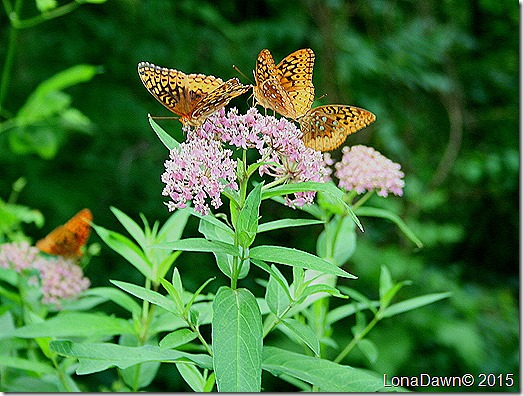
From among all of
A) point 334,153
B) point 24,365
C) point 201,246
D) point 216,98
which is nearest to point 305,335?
point 201,246

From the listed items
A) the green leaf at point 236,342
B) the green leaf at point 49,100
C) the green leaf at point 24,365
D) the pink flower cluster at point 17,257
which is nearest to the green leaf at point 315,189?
the green leaf at point 236,342

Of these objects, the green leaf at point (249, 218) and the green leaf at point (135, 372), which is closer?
the green leaf at point (249, 218)

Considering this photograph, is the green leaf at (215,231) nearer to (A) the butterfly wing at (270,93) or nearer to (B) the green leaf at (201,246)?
(B) the green leaf at (201,246)

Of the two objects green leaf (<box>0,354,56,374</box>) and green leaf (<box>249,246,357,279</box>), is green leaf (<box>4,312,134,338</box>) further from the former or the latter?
green leaf (<box>249,246,357,279</box>)

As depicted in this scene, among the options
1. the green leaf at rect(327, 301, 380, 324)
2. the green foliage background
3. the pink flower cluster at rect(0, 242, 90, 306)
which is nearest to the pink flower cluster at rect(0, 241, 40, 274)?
the pink flower cluster at rect(0, 242, 90, 306)

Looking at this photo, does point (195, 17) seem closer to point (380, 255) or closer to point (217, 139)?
point (380, 255)

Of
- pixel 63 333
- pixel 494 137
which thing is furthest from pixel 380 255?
pixel 63 333

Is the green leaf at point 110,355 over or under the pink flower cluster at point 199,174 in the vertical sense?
under
